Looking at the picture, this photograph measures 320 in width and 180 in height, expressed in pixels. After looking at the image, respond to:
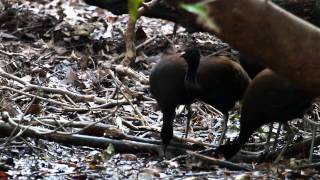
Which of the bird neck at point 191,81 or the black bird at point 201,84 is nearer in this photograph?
the bird neck at point 191,81

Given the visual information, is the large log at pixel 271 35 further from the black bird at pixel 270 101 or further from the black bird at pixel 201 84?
the black bird at pixel 201 84

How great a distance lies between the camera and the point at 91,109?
5922mm

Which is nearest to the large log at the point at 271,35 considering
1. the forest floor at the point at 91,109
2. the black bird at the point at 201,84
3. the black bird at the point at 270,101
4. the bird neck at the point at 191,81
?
the black bird at the point at 270,101

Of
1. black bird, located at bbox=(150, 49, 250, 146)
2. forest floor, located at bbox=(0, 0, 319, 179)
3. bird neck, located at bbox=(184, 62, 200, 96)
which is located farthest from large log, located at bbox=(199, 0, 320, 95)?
black bird, located at bbox=(150, 49, 250, 146)

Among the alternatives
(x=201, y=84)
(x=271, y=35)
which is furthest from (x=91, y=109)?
(x=271, y=35)

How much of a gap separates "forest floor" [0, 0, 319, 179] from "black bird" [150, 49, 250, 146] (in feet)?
0.93

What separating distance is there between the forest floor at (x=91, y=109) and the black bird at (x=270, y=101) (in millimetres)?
298

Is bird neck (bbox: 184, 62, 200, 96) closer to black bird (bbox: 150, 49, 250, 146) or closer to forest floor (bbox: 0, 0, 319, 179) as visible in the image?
black bird (bbox: 150, 49, 250, 146)

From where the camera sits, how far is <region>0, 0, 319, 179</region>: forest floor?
4.73 meters

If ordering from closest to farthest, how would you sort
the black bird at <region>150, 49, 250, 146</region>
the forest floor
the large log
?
the large log < the forest floor < the black bird at <region>150, 49, 250, 146</region>

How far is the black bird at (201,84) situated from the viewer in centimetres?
501

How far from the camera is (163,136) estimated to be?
199 inches

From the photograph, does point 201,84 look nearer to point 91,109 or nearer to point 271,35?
point 91,109

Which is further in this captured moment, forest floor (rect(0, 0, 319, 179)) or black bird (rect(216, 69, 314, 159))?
forest floor (rect(0, 0, 319, 179))
